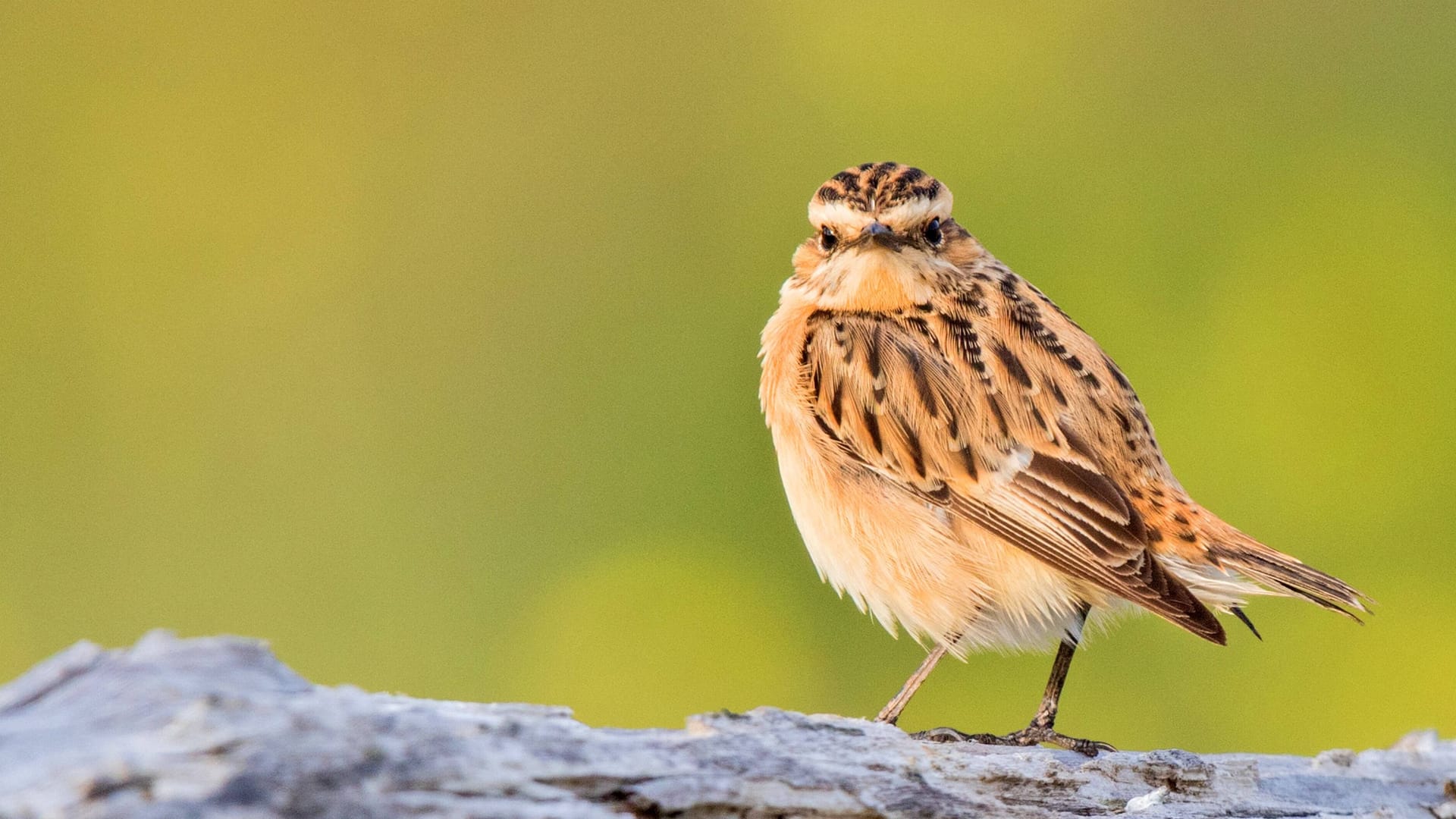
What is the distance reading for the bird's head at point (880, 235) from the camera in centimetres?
648

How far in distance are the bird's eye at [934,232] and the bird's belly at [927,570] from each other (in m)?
1.20

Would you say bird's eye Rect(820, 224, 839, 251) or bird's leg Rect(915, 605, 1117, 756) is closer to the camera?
bird's leg Rect(915, 605, 1117, 756)

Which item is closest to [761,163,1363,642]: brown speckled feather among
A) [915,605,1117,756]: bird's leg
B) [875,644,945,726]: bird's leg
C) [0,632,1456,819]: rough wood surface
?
[875,644,945,726]: bird's leg

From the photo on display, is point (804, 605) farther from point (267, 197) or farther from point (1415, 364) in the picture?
point (267, 197)

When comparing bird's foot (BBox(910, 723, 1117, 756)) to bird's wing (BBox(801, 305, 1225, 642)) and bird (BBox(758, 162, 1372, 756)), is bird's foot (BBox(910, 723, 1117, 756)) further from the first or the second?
bird's wing (BBox(801, 305, 1225, 642))

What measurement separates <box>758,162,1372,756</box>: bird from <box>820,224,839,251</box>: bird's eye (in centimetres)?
1

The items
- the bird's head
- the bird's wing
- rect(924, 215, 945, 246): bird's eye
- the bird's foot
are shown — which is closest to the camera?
the bird's foot

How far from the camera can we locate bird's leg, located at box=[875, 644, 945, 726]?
228 inches

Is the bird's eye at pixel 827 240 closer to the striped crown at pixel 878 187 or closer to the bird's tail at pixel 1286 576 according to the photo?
the striped crown at pixel 878 187

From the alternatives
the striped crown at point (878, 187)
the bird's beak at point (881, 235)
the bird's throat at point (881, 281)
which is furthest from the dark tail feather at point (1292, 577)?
the striped crown at point (878, 187)

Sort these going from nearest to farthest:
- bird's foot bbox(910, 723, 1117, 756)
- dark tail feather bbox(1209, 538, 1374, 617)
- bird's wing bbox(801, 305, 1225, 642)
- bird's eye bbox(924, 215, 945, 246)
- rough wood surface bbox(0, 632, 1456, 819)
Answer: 1. rough wood surface bbox(0, 632, 1456, 819)
2. bird's foot bbox(910, 723, 1117, 756)
3. dark tail feather bbox(1209, 538, 1374, 617)
4. bird's wing bbox(801, 305, 1225, 642)
5. bird's eye bbox(924, 215, 945, 246)

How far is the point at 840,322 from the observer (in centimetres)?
659

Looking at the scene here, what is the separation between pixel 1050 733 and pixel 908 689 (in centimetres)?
63

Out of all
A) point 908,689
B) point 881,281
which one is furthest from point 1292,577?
point 881,281
